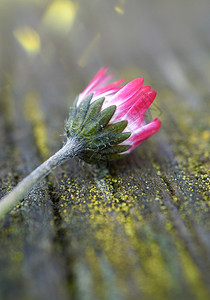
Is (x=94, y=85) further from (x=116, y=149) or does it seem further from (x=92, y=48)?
(x=92, y=48)

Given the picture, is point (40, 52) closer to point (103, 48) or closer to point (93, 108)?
point (103, 48)

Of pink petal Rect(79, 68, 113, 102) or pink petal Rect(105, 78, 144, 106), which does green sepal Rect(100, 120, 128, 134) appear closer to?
pink petal Rect(105, 78, 144, 106)

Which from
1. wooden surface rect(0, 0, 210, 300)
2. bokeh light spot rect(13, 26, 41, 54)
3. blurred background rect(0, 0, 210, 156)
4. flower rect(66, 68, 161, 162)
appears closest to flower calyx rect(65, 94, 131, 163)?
flower rect(66, 68, 161, 162)

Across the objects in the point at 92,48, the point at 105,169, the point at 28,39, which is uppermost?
the point at 28,39

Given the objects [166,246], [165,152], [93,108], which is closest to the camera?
[166,246]

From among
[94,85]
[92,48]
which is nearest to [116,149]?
[94,85]

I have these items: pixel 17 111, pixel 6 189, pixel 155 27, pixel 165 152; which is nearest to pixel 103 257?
pixel 6 189

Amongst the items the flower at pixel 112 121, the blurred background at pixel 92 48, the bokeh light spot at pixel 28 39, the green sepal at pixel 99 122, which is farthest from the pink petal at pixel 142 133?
the bokeh light spot at pixel 28 39
